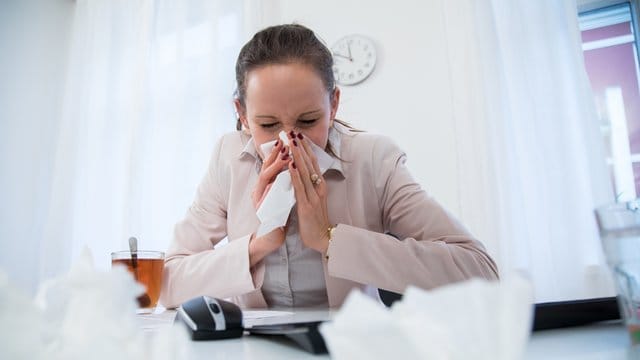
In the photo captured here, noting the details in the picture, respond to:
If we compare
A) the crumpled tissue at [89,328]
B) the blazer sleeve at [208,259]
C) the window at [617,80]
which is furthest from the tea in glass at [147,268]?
the window at [617,80]

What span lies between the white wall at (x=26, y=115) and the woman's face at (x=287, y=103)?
2935 mm

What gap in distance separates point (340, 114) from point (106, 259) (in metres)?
1.91

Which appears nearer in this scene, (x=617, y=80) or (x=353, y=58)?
(x=617, y=80)

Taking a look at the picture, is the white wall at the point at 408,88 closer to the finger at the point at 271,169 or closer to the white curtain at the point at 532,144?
the white curtain at the point at 532,144

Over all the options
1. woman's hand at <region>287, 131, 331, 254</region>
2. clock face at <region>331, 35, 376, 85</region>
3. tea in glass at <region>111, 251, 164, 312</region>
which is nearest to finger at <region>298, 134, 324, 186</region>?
woman's hand at <region>287, 131, 331, 254</region>

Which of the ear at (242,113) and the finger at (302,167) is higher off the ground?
the ear at (242,113)

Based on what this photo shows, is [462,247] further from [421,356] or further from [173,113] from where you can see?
[173,113]

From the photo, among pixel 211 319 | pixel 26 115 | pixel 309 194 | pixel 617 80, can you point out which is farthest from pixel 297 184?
pixel 26 115

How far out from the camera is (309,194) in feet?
3.39

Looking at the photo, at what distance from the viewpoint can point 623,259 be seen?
346 millimetres

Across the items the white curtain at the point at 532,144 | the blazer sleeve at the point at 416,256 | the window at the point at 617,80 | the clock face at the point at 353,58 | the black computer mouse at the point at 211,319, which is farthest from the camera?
the clock face at the point at 353,58

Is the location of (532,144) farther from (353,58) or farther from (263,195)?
(263,195)

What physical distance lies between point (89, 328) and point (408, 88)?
2635mm

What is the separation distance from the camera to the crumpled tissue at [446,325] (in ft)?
0.59
